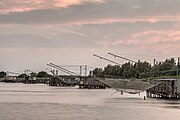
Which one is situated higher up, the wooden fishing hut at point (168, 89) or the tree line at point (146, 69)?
the tree line at point (146, 69)

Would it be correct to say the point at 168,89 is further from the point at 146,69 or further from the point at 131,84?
the point at 146,69

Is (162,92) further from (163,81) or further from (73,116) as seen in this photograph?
(73,116)

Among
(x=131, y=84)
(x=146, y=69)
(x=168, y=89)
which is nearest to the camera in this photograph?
(x=168, y=89)

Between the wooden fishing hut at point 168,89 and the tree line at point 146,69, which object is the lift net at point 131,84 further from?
the tree line at point 146,69

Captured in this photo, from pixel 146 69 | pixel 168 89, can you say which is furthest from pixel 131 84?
pixel 146 69

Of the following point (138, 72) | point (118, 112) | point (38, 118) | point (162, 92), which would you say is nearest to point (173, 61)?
point (138, 72)

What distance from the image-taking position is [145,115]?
5562 cm

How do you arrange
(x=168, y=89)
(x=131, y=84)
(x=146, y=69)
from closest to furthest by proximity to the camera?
(x=168, y=89) < (x=131, y=84) < (x=146, y=69)

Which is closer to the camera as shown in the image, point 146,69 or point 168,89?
point 168,89

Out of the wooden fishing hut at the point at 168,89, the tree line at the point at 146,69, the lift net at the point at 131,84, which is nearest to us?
the wooden fishing hut at the point at 168,89

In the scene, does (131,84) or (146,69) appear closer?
(131,84)

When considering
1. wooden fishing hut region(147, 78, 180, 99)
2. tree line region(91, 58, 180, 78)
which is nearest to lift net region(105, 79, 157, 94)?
wooden fishing hut region(147, 78, 180, 99)

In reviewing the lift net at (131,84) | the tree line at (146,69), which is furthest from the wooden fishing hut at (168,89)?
the tree line at (146,69)

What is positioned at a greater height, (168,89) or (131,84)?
(131,84)
